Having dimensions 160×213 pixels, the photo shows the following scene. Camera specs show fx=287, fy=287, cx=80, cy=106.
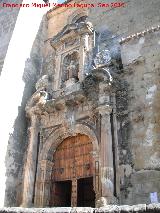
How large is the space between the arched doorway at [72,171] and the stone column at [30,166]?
0.56 m

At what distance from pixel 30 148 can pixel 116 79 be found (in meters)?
3.17

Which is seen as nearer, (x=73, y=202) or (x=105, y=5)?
(x=73, y=202)

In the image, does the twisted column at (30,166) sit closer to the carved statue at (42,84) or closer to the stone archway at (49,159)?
the stone archway at (49,159)

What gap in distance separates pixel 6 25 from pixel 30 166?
5.41m

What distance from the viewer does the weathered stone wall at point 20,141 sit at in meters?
8.01

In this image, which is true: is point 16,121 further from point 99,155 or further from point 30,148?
point 99,155

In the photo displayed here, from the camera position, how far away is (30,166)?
8016mm

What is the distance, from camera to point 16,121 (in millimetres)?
8859

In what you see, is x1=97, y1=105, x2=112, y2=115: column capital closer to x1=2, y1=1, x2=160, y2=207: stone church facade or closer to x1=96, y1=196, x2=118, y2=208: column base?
x1=2, y1=1, x2=160, y2=207: stone church facade

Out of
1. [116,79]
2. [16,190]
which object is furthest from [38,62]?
[16,190]

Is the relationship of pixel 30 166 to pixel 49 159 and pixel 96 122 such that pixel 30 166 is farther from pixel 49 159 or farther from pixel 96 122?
pixel 96 122

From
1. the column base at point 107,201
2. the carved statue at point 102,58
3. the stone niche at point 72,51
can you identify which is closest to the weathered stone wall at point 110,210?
the column base at point 107,201

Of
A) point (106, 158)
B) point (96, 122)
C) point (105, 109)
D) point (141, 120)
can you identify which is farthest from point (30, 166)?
point (141, 120)

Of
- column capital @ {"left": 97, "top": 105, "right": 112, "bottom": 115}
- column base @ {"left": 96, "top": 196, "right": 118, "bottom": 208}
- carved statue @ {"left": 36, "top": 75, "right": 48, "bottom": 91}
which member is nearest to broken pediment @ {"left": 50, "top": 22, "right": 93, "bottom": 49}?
carved statue @ {"left": 36, "top": 75, "right": 48, "bottom": 91}
